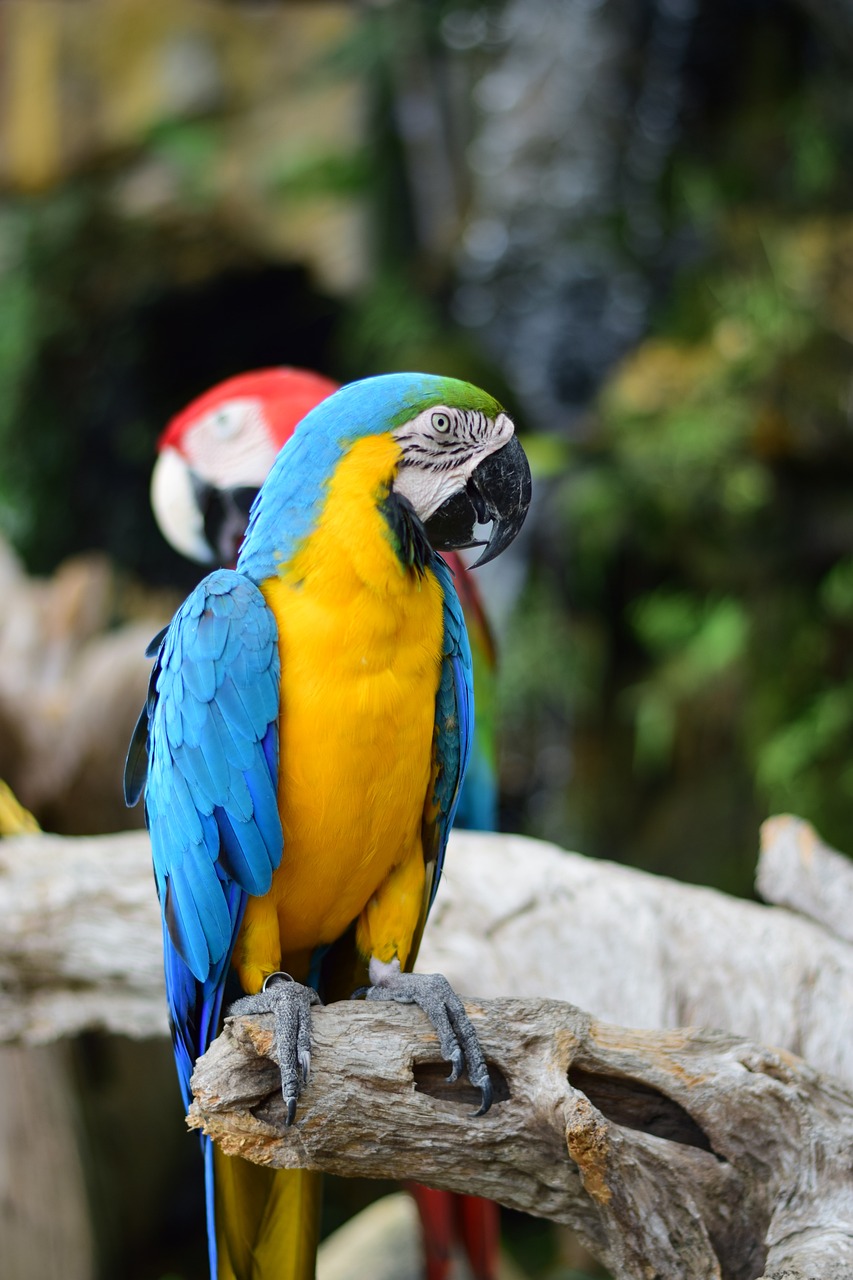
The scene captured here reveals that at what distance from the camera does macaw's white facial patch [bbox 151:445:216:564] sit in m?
1.96

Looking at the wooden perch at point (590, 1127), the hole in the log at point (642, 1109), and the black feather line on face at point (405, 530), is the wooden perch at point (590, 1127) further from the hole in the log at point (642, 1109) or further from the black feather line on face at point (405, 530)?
the black feather line on face at point (405, 530)

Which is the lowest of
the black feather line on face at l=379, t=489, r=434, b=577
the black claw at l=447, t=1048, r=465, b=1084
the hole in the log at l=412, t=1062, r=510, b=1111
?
the hole in the log at l=412, t=1062, r=510, b=1111

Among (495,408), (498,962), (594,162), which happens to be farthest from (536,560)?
(495,408)

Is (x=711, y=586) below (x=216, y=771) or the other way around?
below

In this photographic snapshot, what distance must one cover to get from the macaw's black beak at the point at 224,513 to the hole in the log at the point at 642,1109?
1105 mm

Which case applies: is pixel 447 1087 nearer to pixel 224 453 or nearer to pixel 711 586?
pixel 224 453

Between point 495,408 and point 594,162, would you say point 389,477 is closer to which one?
point 495,408

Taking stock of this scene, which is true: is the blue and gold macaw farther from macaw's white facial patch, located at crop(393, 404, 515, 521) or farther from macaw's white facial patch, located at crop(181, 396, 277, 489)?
macaw's white facial patch, located at crop(181, 396, 277, 489)

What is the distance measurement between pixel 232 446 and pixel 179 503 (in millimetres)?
152

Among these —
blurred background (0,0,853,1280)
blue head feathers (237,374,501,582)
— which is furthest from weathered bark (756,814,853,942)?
blurred background (0,0,853,1280)

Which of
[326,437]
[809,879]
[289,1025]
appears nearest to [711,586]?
[809,879]

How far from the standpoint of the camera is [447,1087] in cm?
113

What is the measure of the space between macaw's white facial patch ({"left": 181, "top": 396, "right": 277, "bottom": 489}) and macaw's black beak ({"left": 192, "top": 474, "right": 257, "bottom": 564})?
0.01 meters

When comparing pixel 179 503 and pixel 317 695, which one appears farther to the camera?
pixel 179 503
